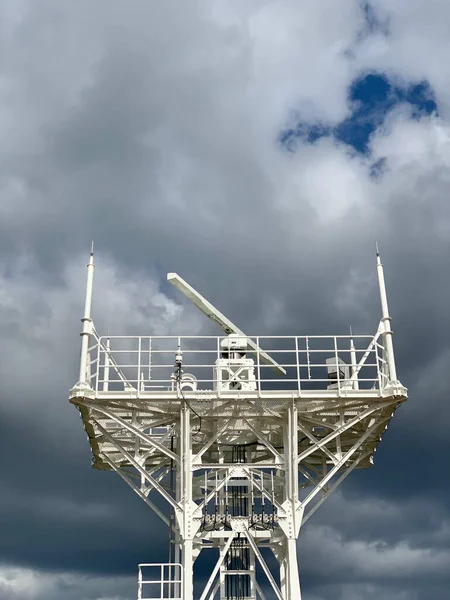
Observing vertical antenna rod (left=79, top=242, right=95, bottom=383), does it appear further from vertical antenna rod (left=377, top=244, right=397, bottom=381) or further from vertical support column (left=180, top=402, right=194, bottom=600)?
vertical antenna rod (left=377, top=244, right=397, bottom=381)

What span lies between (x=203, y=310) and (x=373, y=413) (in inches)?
441

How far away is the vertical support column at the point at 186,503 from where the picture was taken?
3453cm

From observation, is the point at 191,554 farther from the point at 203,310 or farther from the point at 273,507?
the point at 203,310

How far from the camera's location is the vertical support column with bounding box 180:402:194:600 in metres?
34.5

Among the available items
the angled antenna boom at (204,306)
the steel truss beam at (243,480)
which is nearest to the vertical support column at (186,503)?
the steel truss beam at (243,480)

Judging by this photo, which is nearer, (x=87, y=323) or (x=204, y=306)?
(x=87, y=323)

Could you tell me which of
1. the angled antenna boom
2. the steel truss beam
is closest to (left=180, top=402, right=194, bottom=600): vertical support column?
the steel truss beam

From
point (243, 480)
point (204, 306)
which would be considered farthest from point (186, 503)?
point (204, 306)

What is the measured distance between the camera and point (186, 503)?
35594 millimetres

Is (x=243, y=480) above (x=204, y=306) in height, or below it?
below

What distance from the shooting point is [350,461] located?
45281mm

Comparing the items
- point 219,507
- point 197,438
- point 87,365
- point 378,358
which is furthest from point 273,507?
point 87,365

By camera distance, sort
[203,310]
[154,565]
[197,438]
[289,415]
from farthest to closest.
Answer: [203,310] < [197,438] < [289,415] < [154,565]

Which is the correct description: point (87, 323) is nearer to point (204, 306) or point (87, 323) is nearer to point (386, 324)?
point (204, 306)
